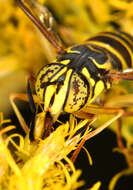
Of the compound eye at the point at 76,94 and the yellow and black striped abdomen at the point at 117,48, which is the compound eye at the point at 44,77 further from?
the yellow and black striped abdomen at the point at 117,48

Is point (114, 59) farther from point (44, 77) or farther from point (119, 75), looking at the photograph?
point (44, 77)

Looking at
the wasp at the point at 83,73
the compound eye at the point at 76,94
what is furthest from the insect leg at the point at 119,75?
the compound eye at the point at 76,94

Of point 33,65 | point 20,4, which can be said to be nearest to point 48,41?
point 20,4

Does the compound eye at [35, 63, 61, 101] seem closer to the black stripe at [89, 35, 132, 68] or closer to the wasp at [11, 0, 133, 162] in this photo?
the wasp at [11, 0, 133, 162]

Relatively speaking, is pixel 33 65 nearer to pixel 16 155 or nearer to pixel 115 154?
pixel 115 154

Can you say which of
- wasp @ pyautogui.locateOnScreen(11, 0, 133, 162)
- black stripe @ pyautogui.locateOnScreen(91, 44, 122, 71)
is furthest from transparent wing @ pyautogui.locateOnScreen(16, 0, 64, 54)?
black stripe @ pyautogui.locateOnScreen(91, 44, 122, 71)

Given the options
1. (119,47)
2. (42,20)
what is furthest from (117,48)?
(42,20)
